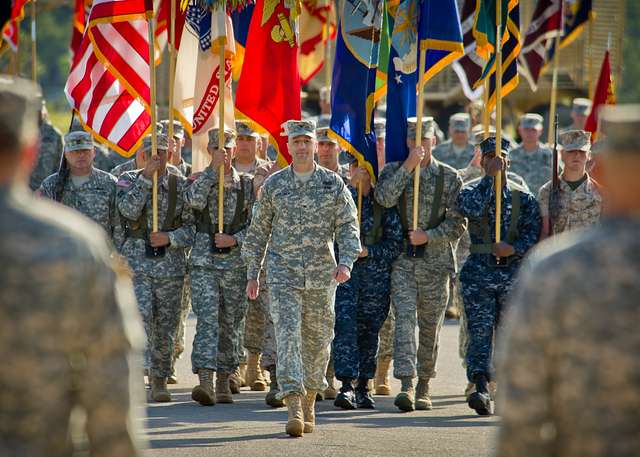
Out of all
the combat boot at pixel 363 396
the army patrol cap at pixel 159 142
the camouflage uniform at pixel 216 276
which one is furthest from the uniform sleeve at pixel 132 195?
the combat boot at pixel 363 396

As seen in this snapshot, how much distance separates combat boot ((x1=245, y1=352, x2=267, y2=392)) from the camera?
43.6ft

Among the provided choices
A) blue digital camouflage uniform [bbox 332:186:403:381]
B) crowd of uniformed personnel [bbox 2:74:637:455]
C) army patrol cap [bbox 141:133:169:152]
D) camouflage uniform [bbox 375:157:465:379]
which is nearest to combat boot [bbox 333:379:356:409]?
crowd of uniformed personnel [bbox 2:74:637:455]

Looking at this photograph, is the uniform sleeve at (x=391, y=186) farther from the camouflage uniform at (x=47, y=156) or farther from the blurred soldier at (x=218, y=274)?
the camouflage uniform at (x=47, y=156)

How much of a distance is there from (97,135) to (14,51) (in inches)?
210

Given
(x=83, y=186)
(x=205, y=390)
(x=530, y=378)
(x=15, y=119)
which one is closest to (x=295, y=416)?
→ (x=205, y=390)

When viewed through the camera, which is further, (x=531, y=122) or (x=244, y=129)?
(x=531, y=122)

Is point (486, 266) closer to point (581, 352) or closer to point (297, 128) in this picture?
point (297, 128)

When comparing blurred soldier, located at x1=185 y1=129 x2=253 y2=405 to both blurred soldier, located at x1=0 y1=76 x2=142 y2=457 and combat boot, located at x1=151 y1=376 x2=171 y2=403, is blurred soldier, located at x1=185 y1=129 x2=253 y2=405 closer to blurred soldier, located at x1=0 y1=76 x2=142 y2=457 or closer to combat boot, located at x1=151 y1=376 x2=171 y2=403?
combat boot, located at x1=151 y1=376 x2=171 y2=403

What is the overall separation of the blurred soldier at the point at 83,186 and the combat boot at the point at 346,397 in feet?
7.90

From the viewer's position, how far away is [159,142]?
42.7 feet

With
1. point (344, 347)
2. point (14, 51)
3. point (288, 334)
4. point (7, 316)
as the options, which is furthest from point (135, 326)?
point (14, 51)

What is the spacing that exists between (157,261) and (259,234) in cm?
173

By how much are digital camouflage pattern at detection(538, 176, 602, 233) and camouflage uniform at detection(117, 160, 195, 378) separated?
3026mm

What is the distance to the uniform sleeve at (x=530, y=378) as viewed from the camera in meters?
4.37
